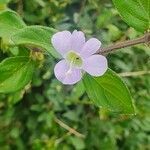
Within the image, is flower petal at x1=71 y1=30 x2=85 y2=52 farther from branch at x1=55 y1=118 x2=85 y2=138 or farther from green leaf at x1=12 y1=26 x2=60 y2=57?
branch at x1=55 y1=118 x2=85 y2=138

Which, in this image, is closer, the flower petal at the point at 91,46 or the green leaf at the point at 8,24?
the flower petal at the point at 91,46

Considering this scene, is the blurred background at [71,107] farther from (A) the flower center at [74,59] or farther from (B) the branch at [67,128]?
(A) the flower center at [74,59]

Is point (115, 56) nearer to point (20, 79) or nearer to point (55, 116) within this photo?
point (55, 116)

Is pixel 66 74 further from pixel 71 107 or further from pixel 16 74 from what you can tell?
pixel 71 107

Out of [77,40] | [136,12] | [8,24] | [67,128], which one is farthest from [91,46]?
[67,128]

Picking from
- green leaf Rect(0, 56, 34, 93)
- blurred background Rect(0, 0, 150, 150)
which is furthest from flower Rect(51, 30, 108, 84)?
blurred background Rect(0, 0, 150, 150)

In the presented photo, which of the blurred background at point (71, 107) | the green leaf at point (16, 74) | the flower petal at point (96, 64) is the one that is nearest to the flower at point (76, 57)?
the flower petal at point (96, 64)

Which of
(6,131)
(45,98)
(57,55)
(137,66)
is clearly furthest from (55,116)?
(57,55)

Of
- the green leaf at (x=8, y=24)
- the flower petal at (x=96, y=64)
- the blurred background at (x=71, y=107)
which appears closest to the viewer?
the flower petal at (x=96, y=64)

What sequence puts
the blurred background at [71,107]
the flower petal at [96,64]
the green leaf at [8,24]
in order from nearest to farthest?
the flower petal at [96,64] → the green leaf at [8,24] → the blurred background at [71,107]
